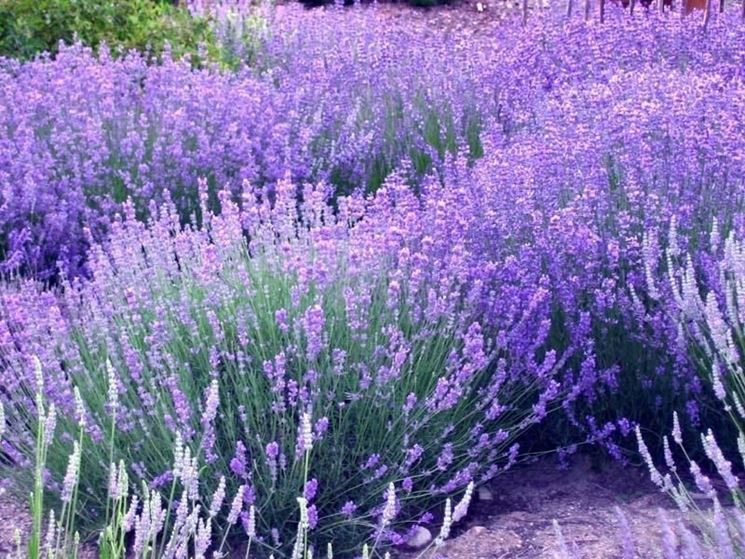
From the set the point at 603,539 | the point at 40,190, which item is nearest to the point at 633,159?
the point at 603,539

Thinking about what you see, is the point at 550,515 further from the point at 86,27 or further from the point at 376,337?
the point at 86,27

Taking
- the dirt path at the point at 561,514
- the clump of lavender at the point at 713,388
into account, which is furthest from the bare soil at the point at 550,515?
the clump of lavender at the point at 713,388

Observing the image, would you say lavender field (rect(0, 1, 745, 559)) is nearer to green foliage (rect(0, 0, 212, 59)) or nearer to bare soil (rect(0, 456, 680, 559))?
bare soil (rect(0, 456, 680, 559))

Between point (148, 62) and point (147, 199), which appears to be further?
point (148, 62)

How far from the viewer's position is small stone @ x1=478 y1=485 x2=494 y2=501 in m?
3.24

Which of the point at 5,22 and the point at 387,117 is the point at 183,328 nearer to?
the point at 387,117

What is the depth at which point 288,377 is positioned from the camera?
3.00 meters

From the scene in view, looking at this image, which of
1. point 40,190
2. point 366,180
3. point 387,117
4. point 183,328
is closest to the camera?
point 183,328

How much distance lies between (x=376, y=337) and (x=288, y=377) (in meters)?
0.26

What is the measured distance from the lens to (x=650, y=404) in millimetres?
3307

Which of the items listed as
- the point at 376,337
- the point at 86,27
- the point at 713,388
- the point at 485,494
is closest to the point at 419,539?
the point at 485,494

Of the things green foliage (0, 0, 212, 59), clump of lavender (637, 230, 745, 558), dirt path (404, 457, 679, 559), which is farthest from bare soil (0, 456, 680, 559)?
green foliage (0, 0, 212, 59)

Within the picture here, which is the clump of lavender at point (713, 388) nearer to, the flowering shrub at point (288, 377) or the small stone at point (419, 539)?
the flowering shrub at point (288, 377)

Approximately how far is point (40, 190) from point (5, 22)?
2.56m
